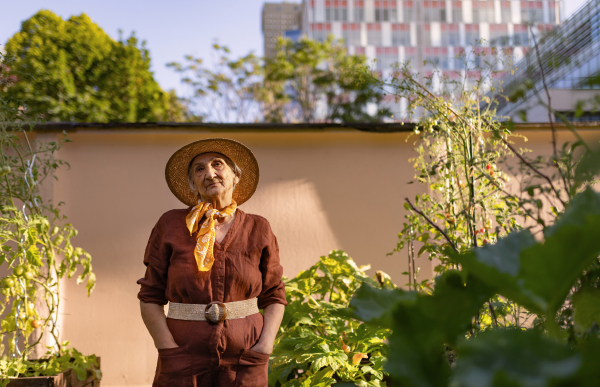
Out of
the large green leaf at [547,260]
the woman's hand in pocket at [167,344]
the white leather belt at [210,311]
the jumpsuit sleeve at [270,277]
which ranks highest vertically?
the large green leaf at [547,260]

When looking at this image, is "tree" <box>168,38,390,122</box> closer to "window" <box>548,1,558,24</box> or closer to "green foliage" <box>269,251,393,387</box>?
"green foliage" <box>269,251,393,387</box>

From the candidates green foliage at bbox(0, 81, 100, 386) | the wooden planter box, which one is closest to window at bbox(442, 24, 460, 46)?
green foliage at bbox(0, 81, 100, 386)

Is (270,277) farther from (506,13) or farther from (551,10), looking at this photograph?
(551,10)

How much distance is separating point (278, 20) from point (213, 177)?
63706 millimetres

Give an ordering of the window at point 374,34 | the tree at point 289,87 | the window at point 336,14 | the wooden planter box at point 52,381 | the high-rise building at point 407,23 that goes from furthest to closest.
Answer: the window at point 336,14 → the window at point 374,34 → the high-rise building at point 407,23 → the tree at point 289,87 → the wooden planter box at point 52,381

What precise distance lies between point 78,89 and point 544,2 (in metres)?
55.8

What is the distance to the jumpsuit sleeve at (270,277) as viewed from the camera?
227cm

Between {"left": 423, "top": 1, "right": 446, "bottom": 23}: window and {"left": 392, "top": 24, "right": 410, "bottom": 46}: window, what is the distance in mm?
2825

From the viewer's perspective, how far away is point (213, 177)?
230 centimetres

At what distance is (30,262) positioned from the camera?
319 centimetres

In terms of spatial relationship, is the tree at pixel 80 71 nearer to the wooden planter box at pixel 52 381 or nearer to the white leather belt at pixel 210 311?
the wooden planter box at pixel 52 381

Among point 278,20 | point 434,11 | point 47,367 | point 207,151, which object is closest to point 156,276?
point 207,151

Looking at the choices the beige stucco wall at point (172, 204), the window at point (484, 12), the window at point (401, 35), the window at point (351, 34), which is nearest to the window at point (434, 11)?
the window at point (401, 35)

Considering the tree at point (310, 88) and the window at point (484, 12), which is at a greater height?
the window at point (484, 12)
